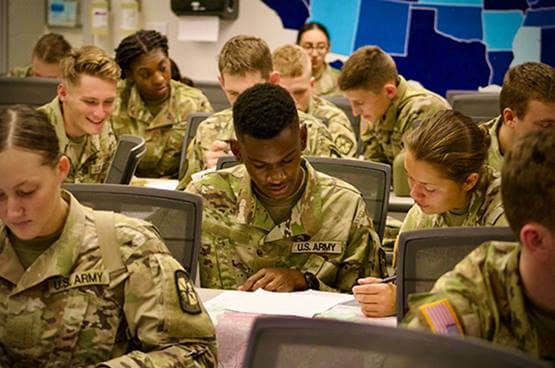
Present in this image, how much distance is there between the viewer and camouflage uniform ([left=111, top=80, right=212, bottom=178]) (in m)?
5.67

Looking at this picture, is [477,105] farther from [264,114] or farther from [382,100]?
[264,114]

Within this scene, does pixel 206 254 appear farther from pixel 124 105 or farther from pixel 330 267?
pixel 124 105

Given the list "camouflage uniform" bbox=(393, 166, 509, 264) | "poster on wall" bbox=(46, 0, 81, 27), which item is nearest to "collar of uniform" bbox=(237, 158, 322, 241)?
"camouflage uniform" bbox=(393, 166, 509, 264)

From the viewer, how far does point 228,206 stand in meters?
3.21

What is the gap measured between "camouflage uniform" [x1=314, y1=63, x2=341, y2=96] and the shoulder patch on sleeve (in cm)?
531

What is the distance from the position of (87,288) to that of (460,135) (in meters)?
1.24

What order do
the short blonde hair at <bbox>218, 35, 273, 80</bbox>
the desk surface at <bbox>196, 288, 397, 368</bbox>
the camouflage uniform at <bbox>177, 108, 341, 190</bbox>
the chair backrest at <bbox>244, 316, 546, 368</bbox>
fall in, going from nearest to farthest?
1. the chair backrest at <bbox>244, 316, 546, 368</bbox>
2. the desk surface at <bbox>196, 288, 397, 368</bbox>
3. the camouflage uniform at <bbox>177, 108, 341, 190</bbox>
4. the short blonde hair at <bbox>218, 35, 273, 80</bbox>

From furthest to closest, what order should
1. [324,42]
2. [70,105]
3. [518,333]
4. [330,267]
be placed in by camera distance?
1. [324,42]
2. [70,105]
3. [330,267]
4. [518,333]

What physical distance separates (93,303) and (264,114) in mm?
1050

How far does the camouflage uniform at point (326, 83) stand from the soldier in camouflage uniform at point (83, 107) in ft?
10.4

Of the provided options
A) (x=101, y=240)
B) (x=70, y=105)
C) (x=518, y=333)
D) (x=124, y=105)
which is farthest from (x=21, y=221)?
(x=124, y=105)

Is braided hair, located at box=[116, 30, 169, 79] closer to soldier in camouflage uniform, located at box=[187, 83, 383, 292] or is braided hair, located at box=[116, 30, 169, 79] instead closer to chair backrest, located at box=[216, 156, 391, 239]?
chair backrest, located at box=[216, 156, 391, 239]

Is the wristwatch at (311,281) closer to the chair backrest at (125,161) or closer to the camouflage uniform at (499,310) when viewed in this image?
the chair backrest at (125,161)

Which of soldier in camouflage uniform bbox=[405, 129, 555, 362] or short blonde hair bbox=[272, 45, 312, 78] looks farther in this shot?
short blonde hair bbox=[272, 45, 312, 78]
